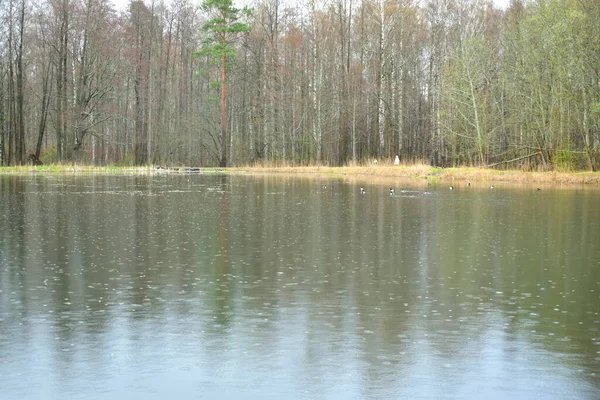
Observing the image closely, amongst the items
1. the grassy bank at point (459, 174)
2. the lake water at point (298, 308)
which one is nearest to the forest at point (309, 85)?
the grassy bank at point (459, 174)

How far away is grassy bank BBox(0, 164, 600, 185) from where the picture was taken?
3903 centimetres

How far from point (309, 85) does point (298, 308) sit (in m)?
52.0

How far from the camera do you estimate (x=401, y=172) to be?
46.8 meters

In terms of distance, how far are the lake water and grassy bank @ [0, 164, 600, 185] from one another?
19.1 m

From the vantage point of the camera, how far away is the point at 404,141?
2527 inches

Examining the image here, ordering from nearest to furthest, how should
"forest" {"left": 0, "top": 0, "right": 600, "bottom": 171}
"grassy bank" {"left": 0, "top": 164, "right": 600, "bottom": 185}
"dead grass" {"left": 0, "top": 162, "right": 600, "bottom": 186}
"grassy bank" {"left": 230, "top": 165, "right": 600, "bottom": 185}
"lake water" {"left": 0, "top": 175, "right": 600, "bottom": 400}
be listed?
1. "lake water" {"left": 0, "top": 175, "right": 600, "bottom": 400}
2. "grassy bank" {"left": 230, "top": 165, "right": 600, "bottom": 185}
3. "grassy bank" {"left": 0, "top": 164, "right": 600, "bottom": 185}
4. "dead grass" {"left": 0, "top": 162, "right": 600, "bottom": 186}
5. "forest" {"left": 0, "top": 0, "right": 600, "bottom": 171}

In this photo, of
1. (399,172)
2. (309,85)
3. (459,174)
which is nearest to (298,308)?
(459,174)

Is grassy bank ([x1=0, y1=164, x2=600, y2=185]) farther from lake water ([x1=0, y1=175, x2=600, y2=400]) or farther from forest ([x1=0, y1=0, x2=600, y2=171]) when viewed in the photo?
lake water ([x1=0, y1=175, x2=600, y2=400])

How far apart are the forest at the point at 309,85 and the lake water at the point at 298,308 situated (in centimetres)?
2346

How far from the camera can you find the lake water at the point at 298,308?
22.5 ft

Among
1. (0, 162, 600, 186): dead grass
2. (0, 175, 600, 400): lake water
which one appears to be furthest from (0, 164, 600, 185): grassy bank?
(0, 175, 600, 400): lake water

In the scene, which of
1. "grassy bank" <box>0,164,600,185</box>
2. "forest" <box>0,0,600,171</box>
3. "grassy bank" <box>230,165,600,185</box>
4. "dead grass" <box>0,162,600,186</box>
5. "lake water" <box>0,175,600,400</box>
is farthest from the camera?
"forest" <box>0,0,600,171</box>

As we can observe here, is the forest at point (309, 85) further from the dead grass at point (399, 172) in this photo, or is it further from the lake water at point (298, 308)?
the lake water at point (298, 308)

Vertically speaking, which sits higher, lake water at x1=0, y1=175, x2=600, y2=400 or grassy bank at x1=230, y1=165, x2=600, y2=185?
grassy bank at x1=230, y1=165, x2=600, y2=185
